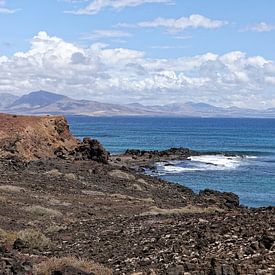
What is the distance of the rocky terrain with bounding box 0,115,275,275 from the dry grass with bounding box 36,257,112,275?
27mm

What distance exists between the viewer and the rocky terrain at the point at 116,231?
49.7ft

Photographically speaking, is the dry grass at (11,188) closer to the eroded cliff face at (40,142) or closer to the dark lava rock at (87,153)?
the eroded cliff face at (40,142)

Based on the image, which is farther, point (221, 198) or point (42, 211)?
point (221, 198)

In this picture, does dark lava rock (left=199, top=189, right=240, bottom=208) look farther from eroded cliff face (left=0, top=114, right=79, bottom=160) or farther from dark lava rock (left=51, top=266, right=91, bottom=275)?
dark lava rock (left=51, top=266, right=91, bottom=275)

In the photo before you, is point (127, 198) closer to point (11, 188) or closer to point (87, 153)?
point (11, 188)

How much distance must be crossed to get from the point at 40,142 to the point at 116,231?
42.6 metres

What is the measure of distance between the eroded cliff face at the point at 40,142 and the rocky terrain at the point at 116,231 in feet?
45.4

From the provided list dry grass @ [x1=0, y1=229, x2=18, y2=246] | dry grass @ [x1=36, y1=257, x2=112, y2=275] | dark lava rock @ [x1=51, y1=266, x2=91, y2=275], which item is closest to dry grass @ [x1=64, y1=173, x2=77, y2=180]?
dry grass @ [x1=0, y1=229, x2=18, y2=246]

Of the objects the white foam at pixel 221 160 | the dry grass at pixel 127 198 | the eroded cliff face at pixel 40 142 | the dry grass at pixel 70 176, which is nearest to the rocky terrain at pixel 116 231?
the dry grass at pixel 127 198

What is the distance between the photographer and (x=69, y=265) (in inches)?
596

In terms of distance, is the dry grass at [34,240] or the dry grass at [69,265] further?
the dry grass at [34,240]

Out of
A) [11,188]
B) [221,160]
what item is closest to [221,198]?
[11,188]

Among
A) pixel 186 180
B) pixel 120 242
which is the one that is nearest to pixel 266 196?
pixel 186 180

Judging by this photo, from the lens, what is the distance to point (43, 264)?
15.7 meters
